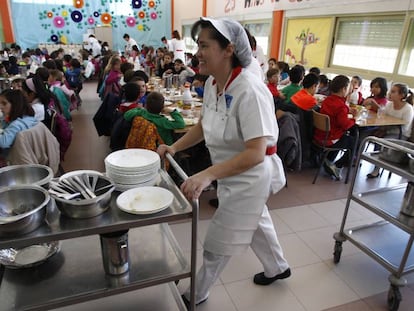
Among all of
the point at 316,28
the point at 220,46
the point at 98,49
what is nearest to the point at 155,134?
the point at 220,46

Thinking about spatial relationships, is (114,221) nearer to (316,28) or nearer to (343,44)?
(343,44)

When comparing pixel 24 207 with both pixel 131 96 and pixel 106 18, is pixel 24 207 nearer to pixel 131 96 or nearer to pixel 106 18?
pixel 131 96

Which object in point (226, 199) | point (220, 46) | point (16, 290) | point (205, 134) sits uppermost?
point (220, 46)

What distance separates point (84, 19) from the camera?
36.7ft

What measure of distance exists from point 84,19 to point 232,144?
11.8m

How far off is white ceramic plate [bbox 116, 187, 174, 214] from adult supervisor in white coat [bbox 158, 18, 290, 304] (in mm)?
105

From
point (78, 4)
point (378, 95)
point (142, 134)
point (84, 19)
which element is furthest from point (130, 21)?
point (142, 134)

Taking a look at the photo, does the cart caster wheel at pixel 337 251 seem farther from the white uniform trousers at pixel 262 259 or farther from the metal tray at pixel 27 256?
the metal tray at pixel 27 256

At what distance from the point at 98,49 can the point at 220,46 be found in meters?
9.74

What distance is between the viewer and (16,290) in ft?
3.97

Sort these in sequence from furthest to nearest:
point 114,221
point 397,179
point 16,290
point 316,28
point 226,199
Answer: point 316,28
point 397,179
point 226,199
point 16,290
point 114,221

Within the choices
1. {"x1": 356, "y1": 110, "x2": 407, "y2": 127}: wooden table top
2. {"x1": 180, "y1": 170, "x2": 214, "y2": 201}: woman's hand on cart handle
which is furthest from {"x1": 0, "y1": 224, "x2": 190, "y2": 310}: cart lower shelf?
{"x1": 356, "y1": 110, "x2": 407, "y2": 127}: wooden table top

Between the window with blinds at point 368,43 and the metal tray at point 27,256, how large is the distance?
16.9ft

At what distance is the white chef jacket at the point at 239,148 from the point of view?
1.30 metres
